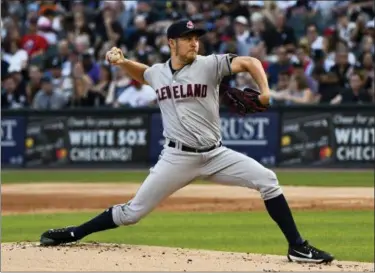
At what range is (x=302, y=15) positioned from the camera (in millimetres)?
22859

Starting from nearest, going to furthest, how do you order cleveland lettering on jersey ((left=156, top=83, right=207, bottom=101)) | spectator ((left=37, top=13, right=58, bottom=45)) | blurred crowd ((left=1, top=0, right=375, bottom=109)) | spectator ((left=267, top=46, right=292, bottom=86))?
cleveland lettering on jersey ((left=156, top=83, right=207, bottom=101)) < blurred crowd ((left=1, top=0, right=375, bottom=109)) < spectator ((left=267, top=46, right=292, bottom=86)) < spectator ((left=37, top=13, right=58, bottom=45))

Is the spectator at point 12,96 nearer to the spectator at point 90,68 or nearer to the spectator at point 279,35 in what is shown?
the spectator at point 90,68

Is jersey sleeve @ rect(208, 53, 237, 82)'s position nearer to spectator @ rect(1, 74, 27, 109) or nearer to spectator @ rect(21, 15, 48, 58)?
spectator @ rect(1, 74, 27, 109)

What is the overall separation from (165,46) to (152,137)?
2168 mm

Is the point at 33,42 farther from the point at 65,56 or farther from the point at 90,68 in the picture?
the point at 90,68

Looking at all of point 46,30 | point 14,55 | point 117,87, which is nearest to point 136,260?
point 117,87

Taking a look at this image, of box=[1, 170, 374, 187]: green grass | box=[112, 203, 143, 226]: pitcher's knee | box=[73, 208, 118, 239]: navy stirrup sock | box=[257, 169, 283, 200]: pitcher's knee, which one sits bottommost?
box=[1, 170, 374, 187]: green grass

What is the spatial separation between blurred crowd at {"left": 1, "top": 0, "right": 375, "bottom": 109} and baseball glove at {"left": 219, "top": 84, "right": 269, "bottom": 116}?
11.9 metres

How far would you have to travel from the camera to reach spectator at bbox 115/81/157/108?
21922 millimetres

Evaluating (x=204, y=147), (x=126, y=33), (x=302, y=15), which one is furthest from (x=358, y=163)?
(x=204, y=147)

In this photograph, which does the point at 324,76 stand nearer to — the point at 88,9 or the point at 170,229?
the point at 88,9

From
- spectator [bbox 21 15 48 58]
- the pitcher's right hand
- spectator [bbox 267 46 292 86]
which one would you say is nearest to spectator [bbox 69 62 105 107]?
spectator [bbox 21 15 48 58]

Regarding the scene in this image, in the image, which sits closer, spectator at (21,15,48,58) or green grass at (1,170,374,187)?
green grass at (1,170,374,187)

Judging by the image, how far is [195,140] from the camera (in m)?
8.46
